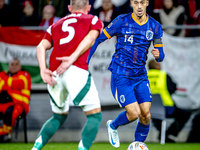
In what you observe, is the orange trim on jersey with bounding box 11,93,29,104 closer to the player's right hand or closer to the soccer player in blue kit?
the soccer player in blue kit

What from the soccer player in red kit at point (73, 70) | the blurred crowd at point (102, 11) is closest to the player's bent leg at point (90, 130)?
the soccer player in red kit at point (73, 70)

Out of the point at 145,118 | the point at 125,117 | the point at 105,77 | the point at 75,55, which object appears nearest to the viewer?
the point at 75,55

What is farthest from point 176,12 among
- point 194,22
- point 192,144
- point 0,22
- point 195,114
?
point 0,22

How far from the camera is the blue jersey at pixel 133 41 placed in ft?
14.4

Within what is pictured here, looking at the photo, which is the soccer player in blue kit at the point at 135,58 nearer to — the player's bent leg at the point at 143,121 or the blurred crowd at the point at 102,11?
the player's bent leg at the point at 143,121

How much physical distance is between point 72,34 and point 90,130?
44.0 inches

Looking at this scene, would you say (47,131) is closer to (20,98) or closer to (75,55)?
(75,55)

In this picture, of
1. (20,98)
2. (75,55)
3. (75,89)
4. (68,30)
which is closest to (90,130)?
(75,89)

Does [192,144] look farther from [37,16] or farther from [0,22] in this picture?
[0,22]

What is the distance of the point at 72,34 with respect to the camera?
12.0ft

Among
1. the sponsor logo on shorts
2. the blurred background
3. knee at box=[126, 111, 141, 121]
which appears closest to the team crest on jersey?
the sponsor logo on shorts

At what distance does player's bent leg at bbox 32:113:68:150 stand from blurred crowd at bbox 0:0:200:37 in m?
3.53

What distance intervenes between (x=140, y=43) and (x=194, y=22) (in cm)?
367

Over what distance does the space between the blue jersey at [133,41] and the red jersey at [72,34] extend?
0.69 meters
